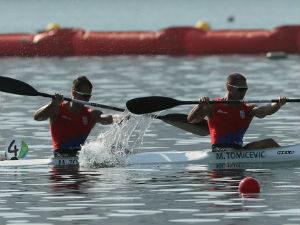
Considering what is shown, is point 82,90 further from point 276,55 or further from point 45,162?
point 276,55

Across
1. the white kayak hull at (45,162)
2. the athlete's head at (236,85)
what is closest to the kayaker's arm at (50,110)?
the white kayak hull at (45,162)

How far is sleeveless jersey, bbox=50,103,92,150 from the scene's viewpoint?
18.5m

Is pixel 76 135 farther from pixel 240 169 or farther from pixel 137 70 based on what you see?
pixel 137 70

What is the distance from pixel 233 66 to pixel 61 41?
797cm

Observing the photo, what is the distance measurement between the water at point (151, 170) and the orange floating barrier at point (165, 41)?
633 mm

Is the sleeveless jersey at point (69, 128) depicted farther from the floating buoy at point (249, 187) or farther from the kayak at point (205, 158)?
the floating buoy at point (249, 187)

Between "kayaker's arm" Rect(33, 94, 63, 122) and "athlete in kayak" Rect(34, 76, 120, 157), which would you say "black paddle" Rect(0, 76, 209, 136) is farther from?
"kayaker's arm" Rect(33, 94, 63, 122)

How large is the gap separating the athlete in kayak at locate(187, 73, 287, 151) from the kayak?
20 cm

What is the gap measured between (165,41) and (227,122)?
1132 inches

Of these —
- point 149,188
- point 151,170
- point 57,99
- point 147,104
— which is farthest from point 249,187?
point 57,99

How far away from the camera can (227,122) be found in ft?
59.9

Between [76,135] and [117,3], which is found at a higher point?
[117,3]

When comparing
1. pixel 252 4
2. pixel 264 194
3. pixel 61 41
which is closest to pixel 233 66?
pixel 61 41

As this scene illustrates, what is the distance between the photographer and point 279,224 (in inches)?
507
